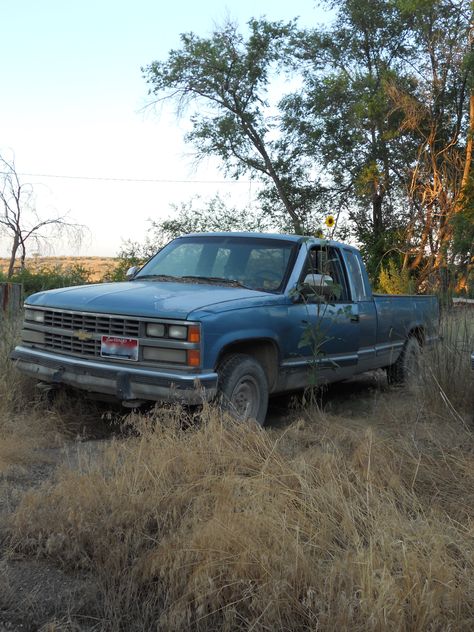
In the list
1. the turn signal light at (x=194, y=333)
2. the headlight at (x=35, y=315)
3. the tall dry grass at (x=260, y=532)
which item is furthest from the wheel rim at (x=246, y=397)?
the headlight at (x=35, y=315)

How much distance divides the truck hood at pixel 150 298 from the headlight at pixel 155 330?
7 cm

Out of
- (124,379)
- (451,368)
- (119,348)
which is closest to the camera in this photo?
(124,379)

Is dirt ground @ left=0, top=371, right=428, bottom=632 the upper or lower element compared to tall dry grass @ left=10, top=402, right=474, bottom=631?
lower

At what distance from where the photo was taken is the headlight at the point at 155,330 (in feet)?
17.6

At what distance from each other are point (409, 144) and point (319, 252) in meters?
21.7

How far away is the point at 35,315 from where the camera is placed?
624 centimetres

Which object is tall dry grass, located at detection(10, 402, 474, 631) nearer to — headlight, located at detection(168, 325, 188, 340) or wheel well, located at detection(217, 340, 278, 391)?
headlight, located at detection(168, 325, 188, 340)

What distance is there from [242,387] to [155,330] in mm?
899

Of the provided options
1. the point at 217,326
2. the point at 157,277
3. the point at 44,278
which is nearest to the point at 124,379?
the point at 217,326

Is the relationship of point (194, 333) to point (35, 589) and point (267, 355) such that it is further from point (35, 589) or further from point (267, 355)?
point (35, 589)

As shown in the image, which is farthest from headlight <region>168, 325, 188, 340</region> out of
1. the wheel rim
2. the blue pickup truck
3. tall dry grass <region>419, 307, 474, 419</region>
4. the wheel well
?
tall dry grass <region>419, 307, 474, 419</region>

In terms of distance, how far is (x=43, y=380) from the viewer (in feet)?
19.2

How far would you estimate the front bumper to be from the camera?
5160mm

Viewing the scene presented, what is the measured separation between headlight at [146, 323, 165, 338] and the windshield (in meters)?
1.26
